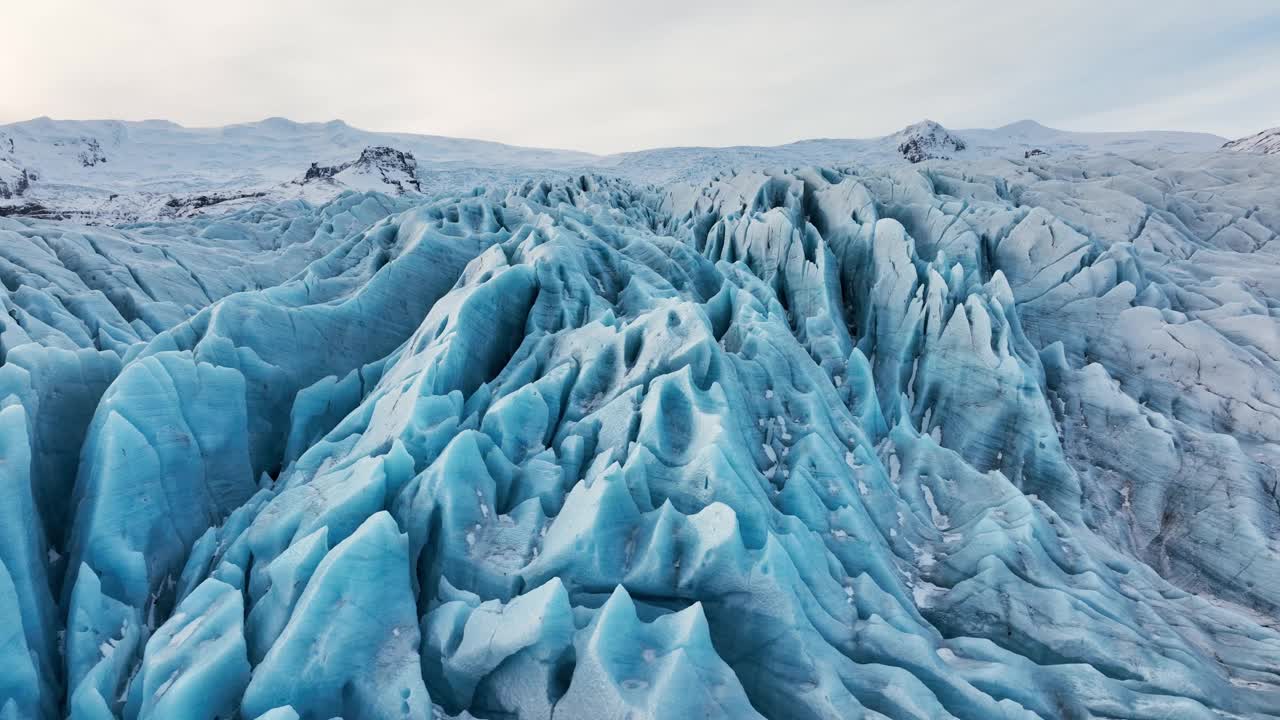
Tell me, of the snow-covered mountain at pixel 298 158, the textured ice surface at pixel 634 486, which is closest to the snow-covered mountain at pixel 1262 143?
the snow-covered mountain at pixel 298 158

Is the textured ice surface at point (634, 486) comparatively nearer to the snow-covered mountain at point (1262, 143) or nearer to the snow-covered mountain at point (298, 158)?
the snow-covered mountain at point (298, 158)

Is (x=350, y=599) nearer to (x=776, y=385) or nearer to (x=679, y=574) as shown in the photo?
(x=679, y=574)

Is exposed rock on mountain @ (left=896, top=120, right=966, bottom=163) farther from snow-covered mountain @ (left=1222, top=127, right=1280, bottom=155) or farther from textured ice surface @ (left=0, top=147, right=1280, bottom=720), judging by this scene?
textured ice surface @ (left=0, top=147, right=1280, bottom=720)

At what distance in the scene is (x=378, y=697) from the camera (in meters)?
6.28

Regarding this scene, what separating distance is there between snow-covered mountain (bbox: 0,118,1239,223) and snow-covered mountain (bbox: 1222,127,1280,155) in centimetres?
979

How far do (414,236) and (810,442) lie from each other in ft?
45.7

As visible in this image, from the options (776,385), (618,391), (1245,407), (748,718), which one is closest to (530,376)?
(618,391)

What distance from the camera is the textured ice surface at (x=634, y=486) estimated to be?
652 centimetres

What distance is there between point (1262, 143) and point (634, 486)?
5424 cm

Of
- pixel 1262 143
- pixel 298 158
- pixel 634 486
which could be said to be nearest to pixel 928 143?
pixel 1262 143

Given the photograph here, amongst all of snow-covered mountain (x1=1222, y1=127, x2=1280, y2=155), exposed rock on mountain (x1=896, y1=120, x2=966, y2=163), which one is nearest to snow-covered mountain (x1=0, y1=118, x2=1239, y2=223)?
exposed rock on mountain (x1=896, y1=120, x2=966, y2=163)

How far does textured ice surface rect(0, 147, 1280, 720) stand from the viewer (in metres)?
6.52

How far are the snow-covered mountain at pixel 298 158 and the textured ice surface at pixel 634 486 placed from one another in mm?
30414

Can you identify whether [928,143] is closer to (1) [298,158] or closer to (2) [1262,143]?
(2) [1262,143]
